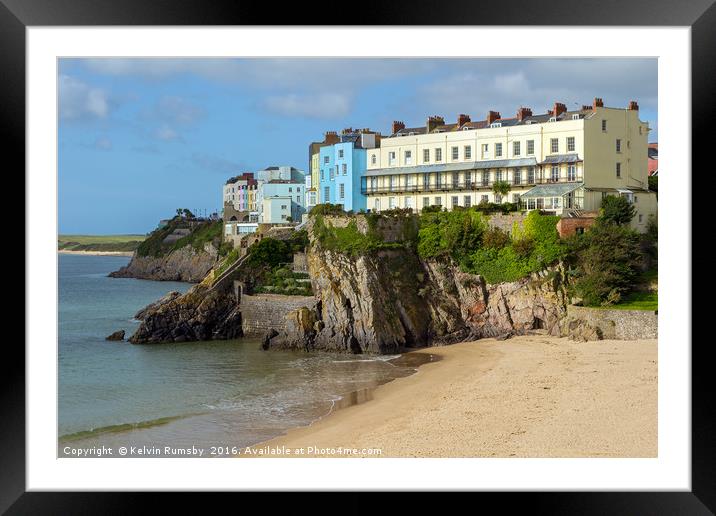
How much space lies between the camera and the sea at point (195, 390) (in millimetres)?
11477

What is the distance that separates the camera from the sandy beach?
31.5 ft

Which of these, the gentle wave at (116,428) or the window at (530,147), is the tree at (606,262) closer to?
the window at (530,147)

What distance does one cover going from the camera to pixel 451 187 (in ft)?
70.5

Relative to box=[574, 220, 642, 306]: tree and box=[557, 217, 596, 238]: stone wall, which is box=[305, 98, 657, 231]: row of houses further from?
box=[574, 220, 642, 306]: tree

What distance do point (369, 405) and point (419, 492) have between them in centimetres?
667

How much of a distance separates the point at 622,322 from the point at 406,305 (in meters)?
5.20

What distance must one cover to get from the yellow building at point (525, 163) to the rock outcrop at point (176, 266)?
20873mm

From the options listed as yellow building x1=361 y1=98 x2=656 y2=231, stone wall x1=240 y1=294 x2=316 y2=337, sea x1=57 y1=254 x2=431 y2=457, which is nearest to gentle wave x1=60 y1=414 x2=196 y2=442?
sea x1=57 y1=254 x2=431 y2=457

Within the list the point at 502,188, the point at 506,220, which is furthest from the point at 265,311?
the point at 502,188

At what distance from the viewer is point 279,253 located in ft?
74.1

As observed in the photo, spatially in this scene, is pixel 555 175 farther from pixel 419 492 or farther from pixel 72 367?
pixel 419 492
